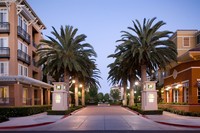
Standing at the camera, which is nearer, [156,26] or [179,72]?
[156,26]

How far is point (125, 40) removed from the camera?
120 ft

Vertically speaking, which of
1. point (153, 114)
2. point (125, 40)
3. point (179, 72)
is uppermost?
point (125, 40)

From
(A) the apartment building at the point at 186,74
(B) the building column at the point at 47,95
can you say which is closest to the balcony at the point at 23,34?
(B) the building column at the point at 47,95

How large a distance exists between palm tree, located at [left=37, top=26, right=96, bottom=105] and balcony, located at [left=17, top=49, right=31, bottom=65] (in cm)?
382

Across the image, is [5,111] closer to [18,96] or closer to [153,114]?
[18,96]

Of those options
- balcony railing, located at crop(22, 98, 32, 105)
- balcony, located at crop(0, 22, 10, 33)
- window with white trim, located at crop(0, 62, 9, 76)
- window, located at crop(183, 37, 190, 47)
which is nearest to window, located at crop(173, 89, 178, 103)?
window, located at crop(183, 37, 190, 47)

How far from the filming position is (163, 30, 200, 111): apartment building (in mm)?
34625

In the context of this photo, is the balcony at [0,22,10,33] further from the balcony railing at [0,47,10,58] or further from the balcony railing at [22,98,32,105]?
the balcony railing at [22,98,32,105]

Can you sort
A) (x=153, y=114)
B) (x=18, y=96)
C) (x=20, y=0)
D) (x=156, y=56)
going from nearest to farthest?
(x=153, y=114) < (x=156, y=56) < (x=18, y=96) < (x=20, y=0)

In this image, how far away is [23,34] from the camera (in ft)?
150

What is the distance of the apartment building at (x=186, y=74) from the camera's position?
3462 cm

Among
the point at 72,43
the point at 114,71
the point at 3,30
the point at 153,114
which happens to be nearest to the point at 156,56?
the point at 153,114

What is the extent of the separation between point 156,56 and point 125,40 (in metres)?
4.02

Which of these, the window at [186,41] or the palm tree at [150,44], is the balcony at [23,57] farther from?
the window at [186,41]
